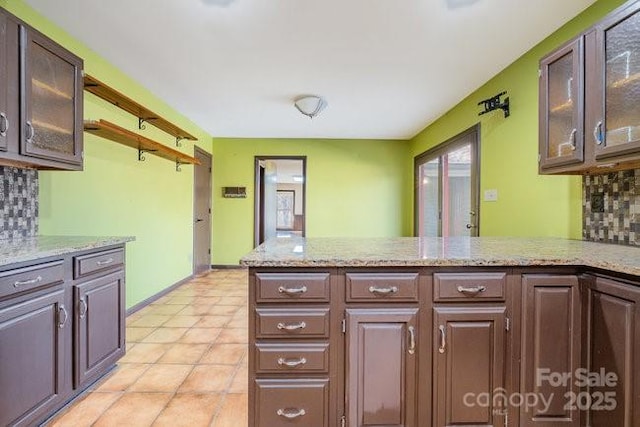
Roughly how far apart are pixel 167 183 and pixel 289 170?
6459mm

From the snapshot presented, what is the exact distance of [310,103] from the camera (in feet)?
12.1

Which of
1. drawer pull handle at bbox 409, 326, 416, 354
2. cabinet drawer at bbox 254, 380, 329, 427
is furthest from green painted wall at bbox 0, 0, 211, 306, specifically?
drawer pull handle at bbox 409, 326, 416, 354

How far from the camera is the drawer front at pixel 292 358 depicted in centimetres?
139

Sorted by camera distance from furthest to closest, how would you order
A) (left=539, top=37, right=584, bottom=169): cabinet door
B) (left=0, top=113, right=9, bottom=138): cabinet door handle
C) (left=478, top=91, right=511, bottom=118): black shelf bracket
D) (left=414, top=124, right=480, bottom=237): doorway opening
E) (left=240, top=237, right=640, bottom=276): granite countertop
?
(left=414, top=124, right=480, bottom=237): doorway opening → (left=478, top=91, right=511, bottom=118): black shelf bracket → (left=539, top=37, right=584, bottom=169): cabinet door → (left=0, top=113, right=9, bottom=138): cabinet door handle → (left=240, top=237, right=640, bottom=276): granite countertop

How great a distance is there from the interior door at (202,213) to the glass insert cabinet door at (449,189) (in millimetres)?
3499

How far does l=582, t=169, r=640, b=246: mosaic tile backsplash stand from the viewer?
5.96 feet

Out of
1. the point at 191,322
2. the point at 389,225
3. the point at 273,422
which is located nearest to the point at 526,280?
the point at 273,422

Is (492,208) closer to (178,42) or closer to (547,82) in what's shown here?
(547,82)

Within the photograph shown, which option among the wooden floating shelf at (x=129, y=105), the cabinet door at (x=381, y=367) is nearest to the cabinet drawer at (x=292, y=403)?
the cabinet door at (x=381, y=367)

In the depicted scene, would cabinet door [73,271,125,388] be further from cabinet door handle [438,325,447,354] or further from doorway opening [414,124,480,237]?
doorway opening [414,124,480,237]

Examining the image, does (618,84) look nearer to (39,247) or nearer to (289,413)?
(289,413)

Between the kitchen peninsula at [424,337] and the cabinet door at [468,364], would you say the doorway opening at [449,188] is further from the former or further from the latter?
the cabinet door at [468,364]

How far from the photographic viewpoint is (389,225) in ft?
19.5

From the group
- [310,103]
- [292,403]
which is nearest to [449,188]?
[310,103]
